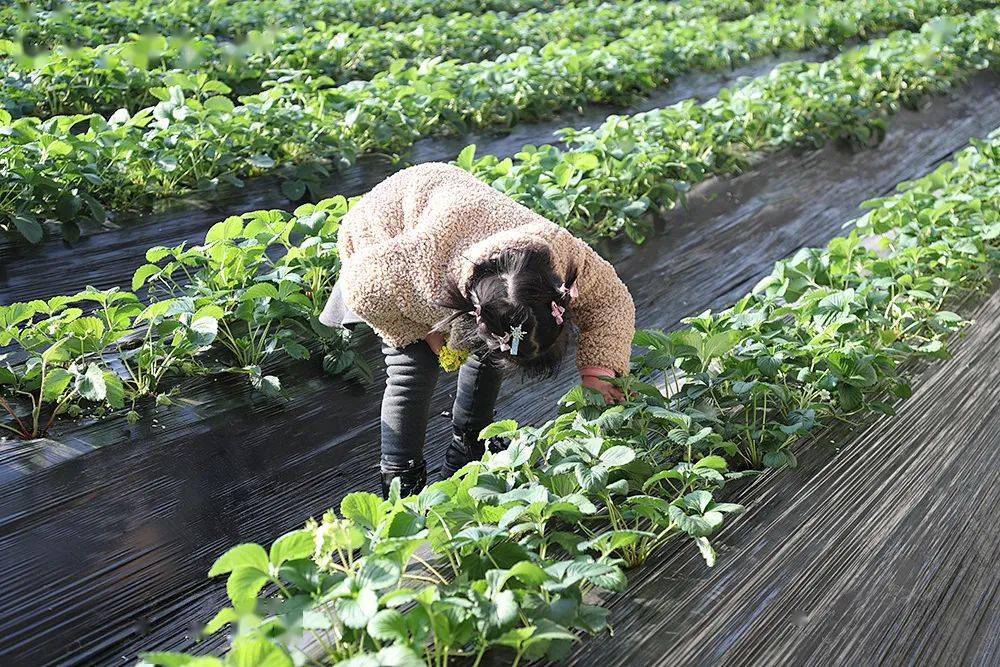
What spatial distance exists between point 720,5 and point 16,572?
352 inches

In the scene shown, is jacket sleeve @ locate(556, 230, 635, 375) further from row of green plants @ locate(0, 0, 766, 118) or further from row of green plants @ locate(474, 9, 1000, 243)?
row of green plants @ locate(0, 0, 766, 118)

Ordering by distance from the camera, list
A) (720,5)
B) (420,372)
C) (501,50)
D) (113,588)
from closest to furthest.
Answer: (113,588), (420,372), (501,50), (720,5)

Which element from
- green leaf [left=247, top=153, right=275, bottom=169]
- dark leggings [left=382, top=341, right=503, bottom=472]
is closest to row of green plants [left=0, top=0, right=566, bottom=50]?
green leaf [left=247, top=153, right=275, bottom=169]

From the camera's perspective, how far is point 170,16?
642 centimetres

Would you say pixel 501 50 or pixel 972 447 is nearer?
pixel 972 447

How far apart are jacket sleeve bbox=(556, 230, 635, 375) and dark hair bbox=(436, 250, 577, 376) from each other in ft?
0.60

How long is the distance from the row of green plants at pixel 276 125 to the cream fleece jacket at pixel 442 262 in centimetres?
158

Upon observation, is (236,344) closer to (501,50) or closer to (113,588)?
(113,588)

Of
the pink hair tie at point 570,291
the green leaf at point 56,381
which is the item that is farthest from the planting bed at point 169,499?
the pink hair tie at point 570,291

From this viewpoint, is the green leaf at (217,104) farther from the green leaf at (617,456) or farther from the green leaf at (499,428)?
the green leaf at (617,456)

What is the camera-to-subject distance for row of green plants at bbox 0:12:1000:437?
2.40 m

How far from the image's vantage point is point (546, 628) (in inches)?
54.6

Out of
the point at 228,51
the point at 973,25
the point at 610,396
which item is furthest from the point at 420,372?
the point at 973,25

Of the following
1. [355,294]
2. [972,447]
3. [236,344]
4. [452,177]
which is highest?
[452,177]
